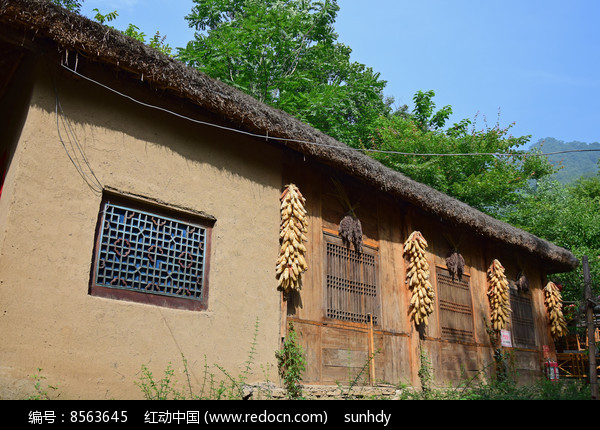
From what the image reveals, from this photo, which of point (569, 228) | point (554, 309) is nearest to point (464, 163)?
point (569, 228)

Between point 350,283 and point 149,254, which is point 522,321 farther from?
point 149,254

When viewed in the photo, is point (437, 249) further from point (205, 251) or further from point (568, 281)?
point (568, 281)

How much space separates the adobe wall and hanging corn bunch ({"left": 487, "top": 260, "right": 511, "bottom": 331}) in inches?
242

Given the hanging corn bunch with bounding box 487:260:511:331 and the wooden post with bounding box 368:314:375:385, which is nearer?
the wooden post with bounding box 368:314:375:385

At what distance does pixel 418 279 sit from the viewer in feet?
28.2

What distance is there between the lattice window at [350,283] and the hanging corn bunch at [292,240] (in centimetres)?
64

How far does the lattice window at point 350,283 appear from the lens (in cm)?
725

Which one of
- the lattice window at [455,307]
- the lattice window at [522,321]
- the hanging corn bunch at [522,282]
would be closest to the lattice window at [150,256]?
the lattice window at [455,307]

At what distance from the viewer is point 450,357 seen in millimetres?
9117

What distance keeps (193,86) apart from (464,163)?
581 inches

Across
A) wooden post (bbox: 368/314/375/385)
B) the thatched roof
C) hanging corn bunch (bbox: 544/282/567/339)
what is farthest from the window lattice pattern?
hanging corn bunch (bbox: 544/282/567/339)

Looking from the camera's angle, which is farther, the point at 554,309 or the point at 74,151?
the point at 554,309

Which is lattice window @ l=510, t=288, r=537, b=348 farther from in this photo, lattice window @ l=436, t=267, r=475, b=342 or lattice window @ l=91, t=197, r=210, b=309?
lattice window @ l=91, t=197, r=210, b=309

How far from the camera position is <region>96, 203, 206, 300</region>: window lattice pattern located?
4996mm
